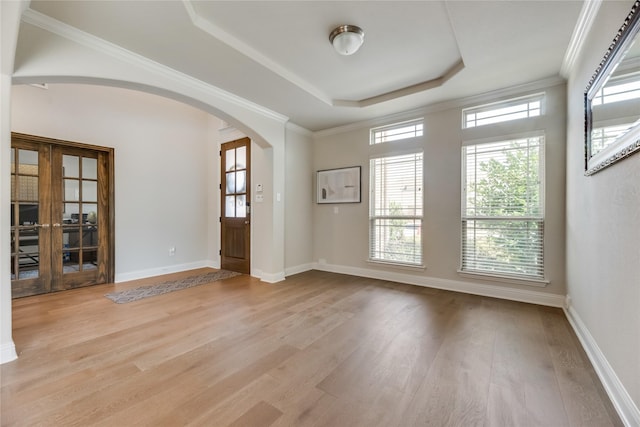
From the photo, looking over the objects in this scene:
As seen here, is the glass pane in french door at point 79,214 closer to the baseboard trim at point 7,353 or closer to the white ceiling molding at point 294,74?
the baseboard trim at point 7,353

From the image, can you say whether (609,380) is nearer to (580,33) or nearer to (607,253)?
(607,253)

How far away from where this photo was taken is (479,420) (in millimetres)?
1393

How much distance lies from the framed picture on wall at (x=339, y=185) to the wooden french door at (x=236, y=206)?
4.34 ft

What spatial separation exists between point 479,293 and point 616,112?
253cm

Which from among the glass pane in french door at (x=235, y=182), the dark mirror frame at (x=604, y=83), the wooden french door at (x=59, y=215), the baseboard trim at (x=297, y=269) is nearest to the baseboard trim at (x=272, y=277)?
the baseboard trim at (x=297, y=269)

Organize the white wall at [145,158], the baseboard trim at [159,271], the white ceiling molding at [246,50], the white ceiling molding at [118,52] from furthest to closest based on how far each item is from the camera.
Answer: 1. the baseboard trim at [159,271]
2. the white wall at [145,158]
3. the white ceiling molding at [246,50]
4. the white ceiling molding at [118,52]

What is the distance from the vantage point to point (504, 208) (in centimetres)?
331

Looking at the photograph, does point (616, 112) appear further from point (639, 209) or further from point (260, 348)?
point (260, 348)

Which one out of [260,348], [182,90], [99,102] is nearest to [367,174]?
[182,90]

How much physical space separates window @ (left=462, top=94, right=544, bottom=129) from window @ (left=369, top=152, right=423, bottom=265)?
2.59 ft

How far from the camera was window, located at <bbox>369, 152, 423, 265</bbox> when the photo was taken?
13.2ft

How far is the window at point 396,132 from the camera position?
4078 millimetres

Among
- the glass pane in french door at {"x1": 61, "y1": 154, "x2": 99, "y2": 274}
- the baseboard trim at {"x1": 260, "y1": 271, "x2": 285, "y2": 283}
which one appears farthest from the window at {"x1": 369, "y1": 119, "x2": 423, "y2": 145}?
the glass pane in french door at {"x1": 61, "y1": 154, "x2": 99, "y2": 274}

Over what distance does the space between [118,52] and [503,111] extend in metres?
4.32
